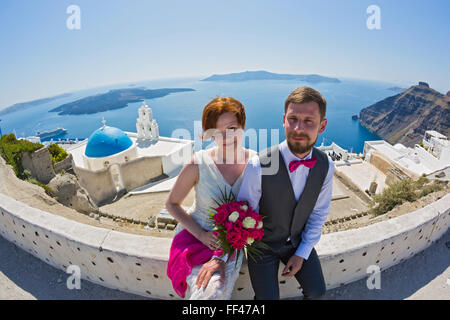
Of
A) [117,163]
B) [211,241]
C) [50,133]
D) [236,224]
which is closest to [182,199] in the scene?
[211,241]

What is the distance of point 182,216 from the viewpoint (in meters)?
2.15

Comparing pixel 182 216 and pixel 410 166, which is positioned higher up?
pixel 182 216

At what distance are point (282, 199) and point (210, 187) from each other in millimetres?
681

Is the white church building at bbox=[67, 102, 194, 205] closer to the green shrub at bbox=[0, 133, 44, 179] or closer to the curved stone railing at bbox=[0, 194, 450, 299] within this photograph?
the green shrub at bbox=[0, 133, 44, 179]

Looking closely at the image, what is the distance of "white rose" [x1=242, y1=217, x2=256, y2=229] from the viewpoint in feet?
6.15

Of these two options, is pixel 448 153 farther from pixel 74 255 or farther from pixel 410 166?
pixel 74 255

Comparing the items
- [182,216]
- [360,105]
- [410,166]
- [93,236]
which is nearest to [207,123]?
[182,216]

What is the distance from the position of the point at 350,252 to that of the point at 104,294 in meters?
3.07

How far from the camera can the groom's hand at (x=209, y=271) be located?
1902mm

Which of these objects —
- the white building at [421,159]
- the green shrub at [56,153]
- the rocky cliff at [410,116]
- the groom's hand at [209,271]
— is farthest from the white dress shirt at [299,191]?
the rocky cliff at [410,116]

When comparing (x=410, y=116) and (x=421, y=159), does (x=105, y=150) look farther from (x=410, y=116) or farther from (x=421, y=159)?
(x=410, y=116)

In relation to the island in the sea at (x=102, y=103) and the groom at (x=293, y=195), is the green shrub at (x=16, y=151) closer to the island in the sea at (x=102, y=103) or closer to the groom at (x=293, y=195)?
the groom at (x=293, y=195)

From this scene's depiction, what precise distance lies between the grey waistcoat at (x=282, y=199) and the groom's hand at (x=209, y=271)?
0.57 metres

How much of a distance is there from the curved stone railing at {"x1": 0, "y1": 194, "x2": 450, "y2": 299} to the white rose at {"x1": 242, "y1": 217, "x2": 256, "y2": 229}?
78 centimetres
